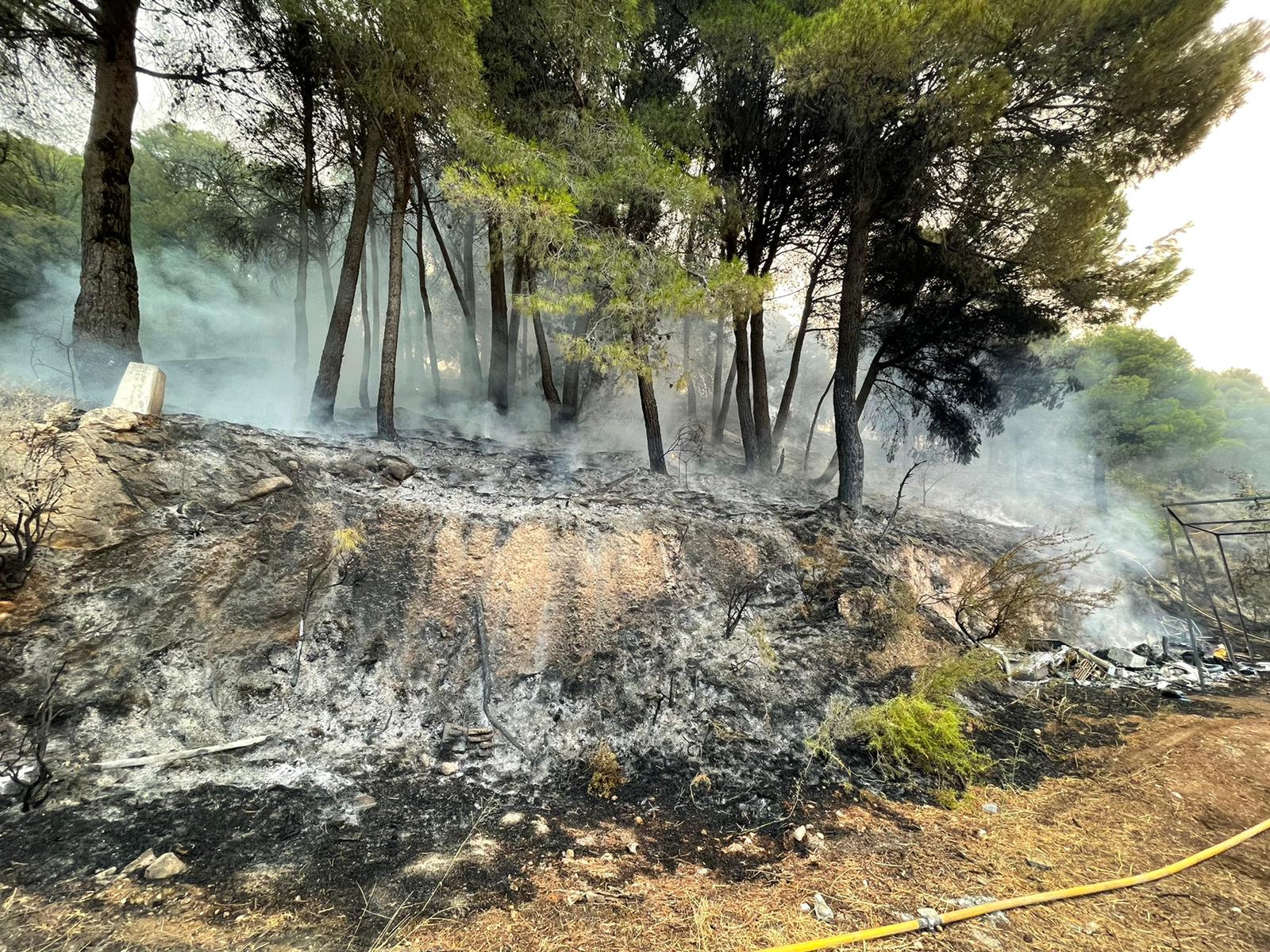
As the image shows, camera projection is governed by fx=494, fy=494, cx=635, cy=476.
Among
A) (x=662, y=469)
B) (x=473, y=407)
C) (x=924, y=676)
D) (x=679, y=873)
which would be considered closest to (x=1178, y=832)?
(x=924, y=676)

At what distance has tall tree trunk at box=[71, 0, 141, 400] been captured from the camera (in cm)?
500

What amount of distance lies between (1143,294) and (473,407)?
1171 centimetres

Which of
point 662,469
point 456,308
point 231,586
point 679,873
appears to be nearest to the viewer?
point 679,873

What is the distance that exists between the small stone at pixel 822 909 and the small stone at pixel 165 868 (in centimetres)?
304

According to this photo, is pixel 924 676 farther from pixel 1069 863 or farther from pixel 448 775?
pixel 448 775

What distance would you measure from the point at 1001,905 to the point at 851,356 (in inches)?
249

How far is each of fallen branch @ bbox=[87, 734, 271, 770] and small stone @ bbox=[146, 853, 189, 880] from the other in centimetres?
95

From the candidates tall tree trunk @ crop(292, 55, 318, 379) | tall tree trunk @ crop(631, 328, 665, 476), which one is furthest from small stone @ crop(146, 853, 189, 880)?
tall tree trunk @ crop(292, 55, 318, 379)

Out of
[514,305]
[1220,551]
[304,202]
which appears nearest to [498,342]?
[514,305]

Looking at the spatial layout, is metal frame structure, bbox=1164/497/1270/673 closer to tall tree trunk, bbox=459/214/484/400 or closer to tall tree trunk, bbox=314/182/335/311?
tall tree trunk, bbox=459/214/484/400

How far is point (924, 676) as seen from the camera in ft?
15.0

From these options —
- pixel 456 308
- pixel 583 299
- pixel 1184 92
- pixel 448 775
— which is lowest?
pixel 448 775

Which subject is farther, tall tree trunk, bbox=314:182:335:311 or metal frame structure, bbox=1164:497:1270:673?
tall tree trunk, bbox=314:182:335:311

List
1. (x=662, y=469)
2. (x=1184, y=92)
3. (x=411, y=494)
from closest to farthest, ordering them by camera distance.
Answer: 1. (x=411, y=494)
2. (x=1184, y=92)
3. (x=662, y=469)
